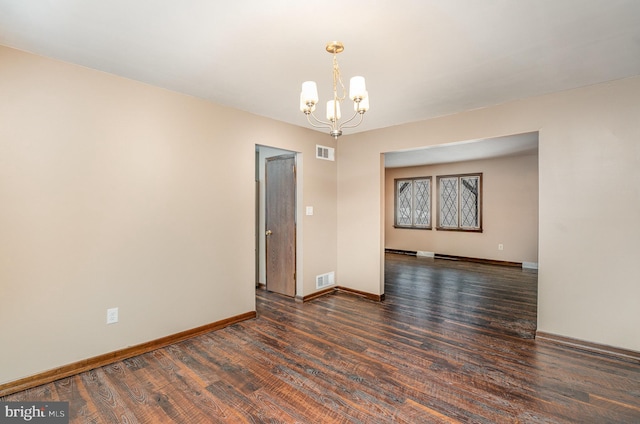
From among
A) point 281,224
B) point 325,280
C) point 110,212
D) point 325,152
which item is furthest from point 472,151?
point 110,212

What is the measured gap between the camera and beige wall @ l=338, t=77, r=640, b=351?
8.89 ft

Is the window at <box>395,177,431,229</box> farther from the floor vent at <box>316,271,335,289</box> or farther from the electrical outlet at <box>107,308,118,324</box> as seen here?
the electrical outlet at <box>107,308,118,324</box>

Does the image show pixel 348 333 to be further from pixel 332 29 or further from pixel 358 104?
pixel 332 29

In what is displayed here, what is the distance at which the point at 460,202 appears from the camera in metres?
7.61

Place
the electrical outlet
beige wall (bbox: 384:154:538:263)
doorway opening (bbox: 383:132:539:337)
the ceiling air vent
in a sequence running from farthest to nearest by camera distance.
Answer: beige wall (bbox: 384:154:538:263) < doorway opening (bbox: 383:132:539:337) < the ceiling air vent < the electrical outlet

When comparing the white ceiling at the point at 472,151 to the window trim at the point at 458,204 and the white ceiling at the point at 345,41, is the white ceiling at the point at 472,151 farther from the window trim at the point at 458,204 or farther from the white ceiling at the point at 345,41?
the white ceiling at the point at 345,41

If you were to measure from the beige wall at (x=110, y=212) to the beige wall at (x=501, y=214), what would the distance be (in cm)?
579

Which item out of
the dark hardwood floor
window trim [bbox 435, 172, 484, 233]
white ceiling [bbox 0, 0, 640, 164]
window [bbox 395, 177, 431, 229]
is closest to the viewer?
white ceiling [bbox 0, 0, 640, 164]

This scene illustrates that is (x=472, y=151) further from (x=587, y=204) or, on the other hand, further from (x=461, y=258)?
(x=587, y=204)

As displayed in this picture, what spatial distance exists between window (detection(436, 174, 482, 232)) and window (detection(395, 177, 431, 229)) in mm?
327

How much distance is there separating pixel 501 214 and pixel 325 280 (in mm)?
4821

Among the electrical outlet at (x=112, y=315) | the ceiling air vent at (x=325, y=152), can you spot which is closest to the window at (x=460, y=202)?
the ceiling air vent at (x=325, y=152)

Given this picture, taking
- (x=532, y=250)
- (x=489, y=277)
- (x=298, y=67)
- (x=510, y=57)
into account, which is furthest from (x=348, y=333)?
(x=532, y=250)

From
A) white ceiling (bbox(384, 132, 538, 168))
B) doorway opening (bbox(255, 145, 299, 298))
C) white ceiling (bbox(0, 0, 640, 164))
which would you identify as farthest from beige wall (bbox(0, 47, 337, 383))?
white ceiling (bbox(384, 132, 538, 168))
